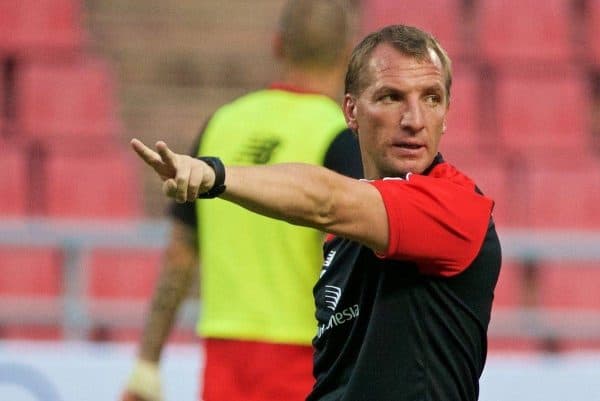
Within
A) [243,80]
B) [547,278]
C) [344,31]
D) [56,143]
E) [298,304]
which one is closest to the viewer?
[298,304]

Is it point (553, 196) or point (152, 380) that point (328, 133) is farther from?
point (553, 196)

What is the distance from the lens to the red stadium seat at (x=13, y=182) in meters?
9.03

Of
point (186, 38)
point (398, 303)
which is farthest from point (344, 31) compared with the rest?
point (186, 38)

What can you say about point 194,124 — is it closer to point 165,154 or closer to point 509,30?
point 509,30

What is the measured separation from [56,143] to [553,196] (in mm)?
3480

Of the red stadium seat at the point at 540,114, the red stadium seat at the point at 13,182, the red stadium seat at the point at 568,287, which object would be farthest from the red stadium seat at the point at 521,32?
the red stadium seat at the point at 13,182

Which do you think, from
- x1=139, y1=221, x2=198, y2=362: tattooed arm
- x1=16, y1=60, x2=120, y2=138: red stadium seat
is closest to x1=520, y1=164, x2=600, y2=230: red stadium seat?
x1=16, y1=60, x2=120, y2=138: red stadium seat

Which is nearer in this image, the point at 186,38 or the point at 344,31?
the point at 344,31

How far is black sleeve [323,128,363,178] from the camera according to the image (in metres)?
3.64

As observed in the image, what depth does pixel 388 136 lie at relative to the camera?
2709 mm

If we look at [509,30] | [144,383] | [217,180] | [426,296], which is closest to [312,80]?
[144,383]

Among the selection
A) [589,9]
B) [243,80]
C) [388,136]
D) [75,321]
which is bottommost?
[75,321]

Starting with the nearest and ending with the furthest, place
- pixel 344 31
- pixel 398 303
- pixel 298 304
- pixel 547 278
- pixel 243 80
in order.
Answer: pixel 398 303
pixel 298 304
pixel 344 31
pixel 547 278
pixel 243 80

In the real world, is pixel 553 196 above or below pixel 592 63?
below
